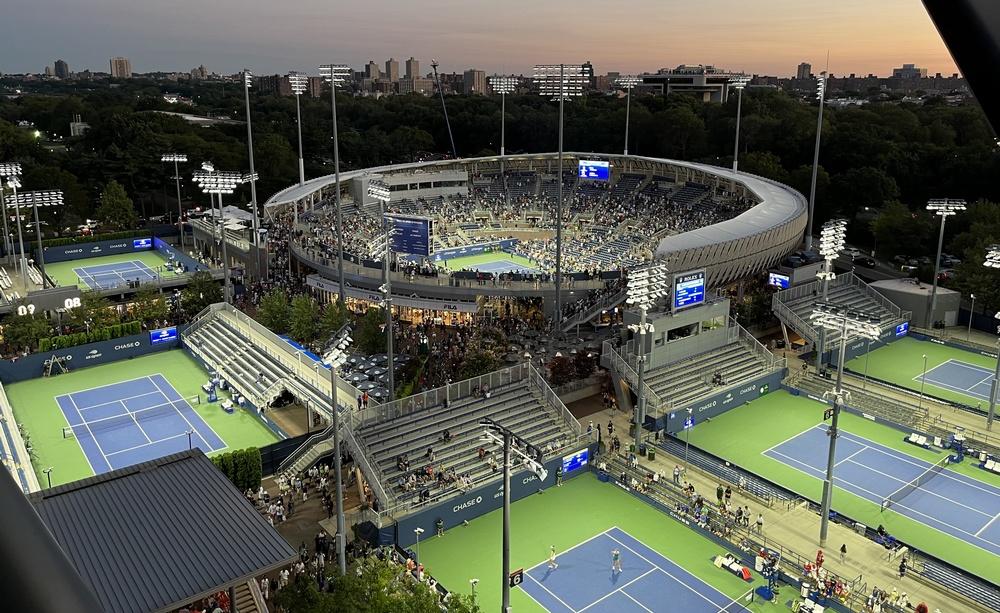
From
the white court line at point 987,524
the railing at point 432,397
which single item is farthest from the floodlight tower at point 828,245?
the railing at point 432,397

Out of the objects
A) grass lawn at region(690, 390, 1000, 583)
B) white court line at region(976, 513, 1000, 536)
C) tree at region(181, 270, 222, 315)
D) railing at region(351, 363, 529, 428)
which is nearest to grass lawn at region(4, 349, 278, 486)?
tree at region(181, 270, 222, 315)

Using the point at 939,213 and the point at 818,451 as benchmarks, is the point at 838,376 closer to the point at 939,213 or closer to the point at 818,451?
the point at 818,451

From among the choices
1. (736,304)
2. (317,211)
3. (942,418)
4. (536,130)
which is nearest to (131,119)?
(317,211)

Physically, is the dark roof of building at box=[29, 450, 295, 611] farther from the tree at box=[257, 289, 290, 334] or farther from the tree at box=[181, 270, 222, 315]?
the tree at box=[181, 270, 222, 315]

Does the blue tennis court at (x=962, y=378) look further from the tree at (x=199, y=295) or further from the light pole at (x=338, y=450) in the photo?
the tree at (x=199, y=295)

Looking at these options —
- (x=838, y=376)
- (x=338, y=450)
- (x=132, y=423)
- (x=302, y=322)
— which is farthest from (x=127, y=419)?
(x=838, y=376)

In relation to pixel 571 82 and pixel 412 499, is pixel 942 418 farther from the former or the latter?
pixel 571 82

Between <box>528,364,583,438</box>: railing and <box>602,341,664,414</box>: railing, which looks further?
<box>602,341,664,414</box>: railing
